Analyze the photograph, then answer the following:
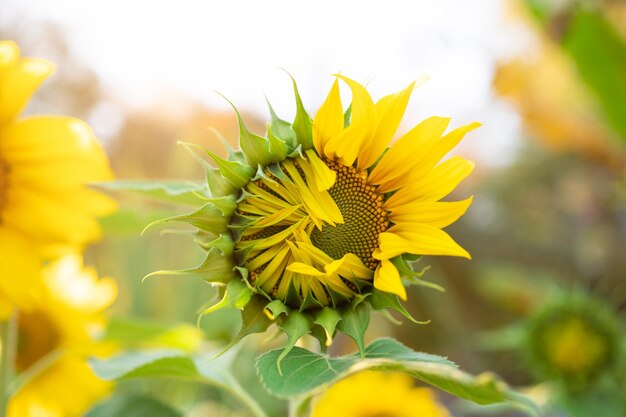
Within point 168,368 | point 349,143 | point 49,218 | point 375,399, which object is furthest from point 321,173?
point 375,399

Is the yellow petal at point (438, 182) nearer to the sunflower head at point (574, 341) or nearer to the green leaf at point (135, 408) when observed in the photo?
the green leaf at point (135, 408)

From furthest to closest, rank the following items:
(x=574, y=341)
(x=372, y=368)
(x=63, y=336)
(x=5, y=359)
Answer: (x=574, y=341), (x=63, y=336), (x=5, y=359), (x=372, y=368)

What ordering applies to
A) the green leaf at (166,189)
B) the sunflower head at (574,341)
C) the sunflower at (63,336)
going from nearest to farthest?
the green leaf at (166,189), the sunflower at (63,336), the sunflower head at (574,341)

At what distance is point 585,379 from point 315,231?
65 centimetres

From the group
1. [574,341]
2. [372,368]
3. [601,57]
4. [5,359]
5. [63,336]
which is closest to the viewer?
[372,368]

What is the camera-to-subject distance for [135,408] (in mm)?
444

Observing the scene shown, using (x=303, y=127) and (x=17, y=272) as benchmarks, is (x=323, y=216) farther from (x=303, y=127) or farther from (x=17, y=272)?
(x=17, y=272)

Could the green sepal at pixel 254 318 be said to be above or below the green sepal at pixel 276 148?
below

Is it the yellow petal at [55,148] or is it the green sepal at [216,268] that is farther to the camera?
the yellow petal at [55,148]

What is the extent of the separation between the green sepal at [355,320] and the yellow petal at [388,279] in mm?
16

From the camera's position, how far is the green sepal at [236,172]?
0.98ft

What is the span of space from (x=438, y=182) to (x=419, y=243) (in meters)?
0.03

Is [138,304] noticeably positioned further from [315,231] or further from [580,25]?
[580,25]

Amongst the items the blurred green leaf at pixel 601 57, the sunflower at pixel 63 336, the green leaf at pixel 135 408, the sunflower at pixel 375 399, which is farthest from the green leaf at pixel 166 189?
the blurred green leaf at pixel 601 57
